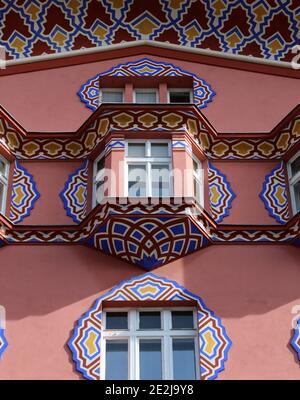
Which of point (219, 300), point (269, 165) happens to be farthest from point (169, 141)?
point (219, 300)

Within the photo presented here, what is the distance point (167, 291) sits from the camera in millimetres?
14812

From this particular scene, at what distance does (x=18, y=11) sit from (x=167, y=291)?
7030mm

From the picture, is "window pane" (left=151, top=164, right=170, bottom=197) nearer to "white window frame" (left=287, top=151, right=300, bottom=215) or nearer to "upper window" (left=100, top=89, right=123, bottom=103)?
"white window frame" (left=287, top=151, right=300, bottom=215)

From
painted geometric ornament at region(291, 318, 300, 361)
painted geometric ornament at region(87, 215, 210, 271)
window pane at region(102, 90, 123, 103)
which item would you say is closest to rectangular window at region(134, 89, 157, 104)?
window pane at region(102, 90, 123, 103)

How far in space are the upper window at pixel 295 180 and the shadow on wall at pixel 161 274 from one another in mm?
1051

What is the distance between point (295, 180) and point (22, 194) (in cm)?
451

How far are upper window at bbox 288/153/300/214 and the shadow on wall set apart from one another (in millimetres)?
1051

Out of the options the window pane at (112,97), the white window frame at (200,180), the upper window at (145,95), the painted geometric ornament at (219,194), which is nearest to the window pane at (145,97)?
the upper window at (145,95)

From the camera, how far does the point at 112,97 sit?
60.1 ft

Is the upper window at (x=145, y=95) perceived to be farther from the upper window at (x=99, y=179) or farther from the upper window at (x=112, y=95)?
the upper window at (x=99, y=179)

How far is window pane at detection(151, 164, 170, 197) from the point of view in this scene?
1575 centimetres

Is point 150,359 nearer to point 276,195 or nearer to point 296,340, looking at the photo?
point 296,340
